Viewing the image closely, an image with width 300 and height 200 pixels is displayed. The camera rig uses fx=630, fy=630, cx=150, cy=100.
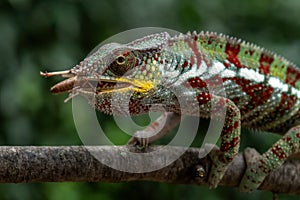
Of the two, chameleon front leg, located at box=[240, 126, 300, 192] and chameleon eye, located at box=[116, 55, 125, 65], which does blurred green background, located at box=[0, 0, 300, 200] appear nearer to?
chameleon front leg, located at box=[240, 126, 300, 192]

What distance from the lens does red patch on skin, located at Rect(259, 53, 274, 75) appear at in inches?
86.4

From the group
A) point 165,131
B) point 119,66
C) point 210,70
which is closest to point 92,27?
point 165,131

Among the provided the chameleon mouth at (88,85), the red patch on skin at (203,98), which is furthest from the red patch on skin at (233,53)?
the chameleon mouth at (88,85)

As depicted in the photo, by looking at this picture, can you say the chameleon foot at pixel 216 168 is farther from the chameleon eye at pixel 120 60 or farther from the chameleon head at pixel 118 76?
the chameleon eye at pixel 120 60

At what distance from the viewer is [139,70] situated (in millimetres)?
1782

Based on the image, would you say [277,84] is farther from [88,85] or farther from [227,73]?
[88,85]

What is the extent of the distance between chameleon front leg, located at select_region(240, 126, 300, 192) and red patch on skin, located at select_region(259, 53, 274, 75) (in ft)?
0.78

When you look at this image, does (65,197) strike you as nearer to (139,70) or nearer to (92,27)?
(92,27)

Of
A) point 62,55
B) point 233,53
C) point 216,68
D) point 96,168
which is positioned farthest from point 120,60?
point 62,55

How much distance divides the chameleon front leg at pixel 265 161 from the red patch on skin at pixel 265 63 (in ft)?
0.78

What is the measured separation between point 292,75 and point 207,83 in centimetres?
45

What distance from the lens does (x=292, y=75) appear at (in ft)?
7.55

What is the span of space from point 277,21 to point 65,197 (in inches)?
56.0

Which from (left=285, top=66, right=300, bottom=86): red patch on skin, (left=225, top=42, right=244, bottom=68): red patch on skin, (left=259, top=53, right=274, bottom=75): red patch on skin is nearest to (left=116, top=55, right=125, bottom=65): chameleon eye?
(left=225, top=42, right=244, bottom=68): red patch on skin
